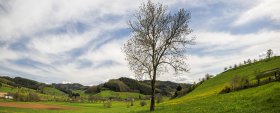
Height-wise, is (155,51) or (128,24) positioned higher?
(128,24)

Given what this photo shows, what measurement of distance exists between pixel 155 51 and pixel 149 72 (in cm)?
328

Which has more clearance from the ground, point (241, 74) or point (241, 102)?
point (241, 74)

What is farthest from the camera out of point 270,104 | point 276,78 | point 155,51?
point 155,51

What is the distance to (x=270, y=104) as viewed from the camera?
23.2 metres

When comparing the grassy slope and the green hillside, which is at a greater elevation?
the grassy slope

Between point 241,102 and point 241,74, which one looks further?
point 241,74

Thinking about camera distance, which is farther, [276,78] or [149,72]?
[149,72]

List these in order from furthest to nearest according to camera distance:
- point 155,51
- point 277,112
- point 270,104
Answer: point 155,51
point 270,104
point 277,112

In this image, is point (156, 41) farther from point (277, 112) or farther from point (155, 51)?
point (277, 112)

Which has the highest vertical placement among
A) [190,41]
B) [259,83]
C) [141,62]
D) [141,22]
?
[141,22]

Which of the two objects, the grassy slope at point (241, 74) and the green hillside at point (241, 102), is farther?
the grassy slope at point (241, 74)

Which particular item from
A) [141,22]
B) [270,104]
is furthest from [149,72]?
[270,104]

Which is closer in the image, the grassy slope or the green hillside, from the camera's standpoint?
the green hillside

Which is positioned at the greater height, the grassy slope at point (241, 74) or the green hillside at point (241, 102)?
the grassy slope at point (241, 74)
